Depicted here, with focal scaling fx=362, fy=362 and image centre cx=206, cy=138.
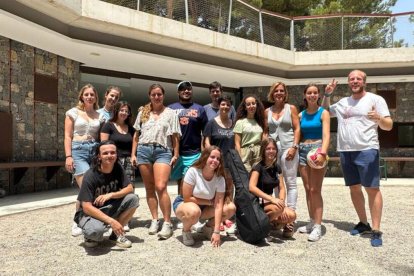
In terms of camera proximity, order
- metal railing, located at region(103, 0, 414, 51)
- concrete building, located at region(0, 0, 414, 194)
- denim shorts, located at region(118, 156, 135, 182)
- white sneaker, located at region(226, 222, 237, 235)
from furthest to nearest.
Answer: metal railing, located at region(103, 0, 414, 51) → concrete building, located at region(0, 0, 414, 194) → denim shorts, located at region(118, 156, 135, 182) → white sneaker, located at region(226, 222, 237, 235)

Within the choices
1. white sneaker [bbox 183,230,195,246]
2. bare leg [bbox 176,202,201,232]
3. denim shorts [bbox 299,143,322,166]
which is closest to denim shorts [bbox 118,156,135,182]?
bare leg [bbox 176,202,201,232]

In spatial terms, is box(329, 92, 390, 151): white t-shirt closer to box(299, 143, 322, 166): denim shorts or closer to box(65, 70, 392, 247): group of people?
box(65, 70, 392, 247): group of people

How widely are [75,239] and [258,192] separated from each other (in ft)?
7.19

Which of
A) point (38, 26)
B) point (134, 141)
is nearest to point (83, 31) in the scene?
point (38, 26)

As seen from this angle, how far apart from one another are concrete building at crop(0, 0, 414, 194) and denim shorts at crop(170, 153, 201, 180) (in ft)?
13.3

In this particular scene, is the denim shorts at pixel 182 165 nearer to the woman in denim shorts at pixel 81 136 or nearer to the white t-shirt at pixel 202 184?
the white t-shirt at pixel 202 184

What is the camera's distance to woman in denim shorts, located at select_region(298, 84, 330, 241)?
4328mm

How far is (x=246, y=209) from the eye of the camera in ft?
13.0

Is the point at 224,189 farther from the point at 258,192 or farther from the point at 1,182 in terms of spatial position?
the point at 1,182

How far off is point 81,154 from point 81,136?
0.74 ft

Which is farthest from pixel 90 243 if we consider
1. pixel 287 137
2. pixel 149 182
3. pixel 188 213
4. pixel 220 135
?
pixel 287 137

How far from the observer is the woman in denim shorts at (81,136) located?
4.32 metres

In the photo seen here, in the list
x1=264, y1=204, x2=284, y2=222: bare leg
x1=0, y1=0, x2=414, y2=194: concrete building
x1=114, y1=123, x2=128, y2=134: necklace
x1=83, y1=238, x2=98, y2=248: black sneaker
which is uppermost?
x1=0, y1=0, x2=414, y2=194: concrete building

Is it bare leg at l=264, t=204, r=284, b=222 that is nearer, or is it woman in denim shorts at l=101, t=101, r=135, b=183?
bare leg at l=264, t=204, r=284, b=222
